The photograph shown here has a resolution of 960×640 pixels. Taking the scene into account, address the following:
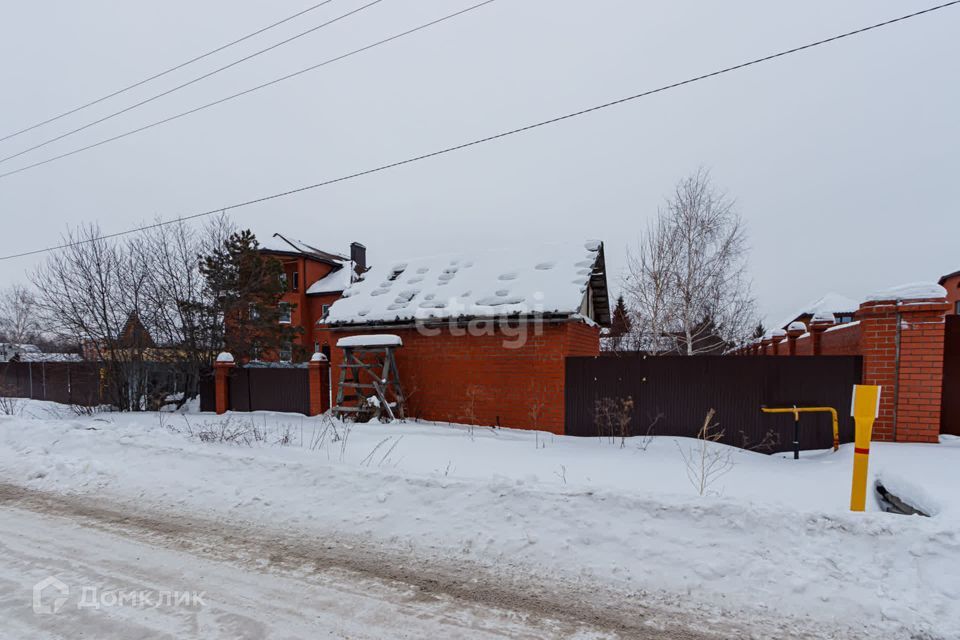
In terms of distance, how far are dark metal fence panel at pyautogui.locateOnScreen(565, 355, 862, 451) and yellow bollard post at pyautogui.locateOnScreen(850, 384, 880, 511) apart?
3.65 meters

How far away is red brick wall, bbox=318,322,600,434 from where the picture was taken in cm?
867

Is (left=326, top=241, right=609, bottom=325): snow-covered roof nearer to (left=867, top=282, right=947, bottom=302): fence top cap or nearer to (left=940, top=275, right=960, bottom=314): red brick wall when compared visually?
(left=867, top=282, right=947, bottom=302): fence top cap

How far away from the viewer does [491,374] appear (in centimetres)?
928

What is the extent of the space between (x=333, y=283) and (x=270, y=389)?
1788 centimetres

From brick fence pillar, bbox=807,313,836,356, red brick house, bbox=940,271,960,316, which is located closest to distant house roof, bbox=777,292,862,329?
red brick house, bbox=940,271,960,316

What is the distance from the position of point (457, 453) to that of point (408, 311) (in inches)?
178

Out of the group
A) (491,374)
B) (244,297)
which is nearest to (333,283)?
(244,297)

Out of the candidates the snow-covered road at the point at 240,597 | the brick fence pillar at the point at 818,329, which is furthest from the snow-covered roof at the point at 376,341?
the brick fence pillar at the point at 818,329

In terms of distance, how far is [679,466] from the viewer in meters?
5.79

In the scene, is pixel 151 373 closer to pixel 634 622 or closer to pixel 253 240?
pixel 253 240

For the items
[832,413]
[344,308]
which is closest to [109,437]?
[344,308]

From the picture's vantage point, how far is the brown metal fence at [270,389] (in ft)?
37.8

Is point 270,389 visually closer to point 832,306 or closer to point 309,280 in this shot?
point 309,280

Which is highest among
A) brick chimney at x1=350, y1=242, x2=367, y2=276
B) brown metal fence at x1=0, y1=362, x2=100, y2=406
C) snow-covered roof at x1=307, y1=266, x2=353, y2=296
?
brick chimney at x1=350, y1=242, x2=367, y2=276
